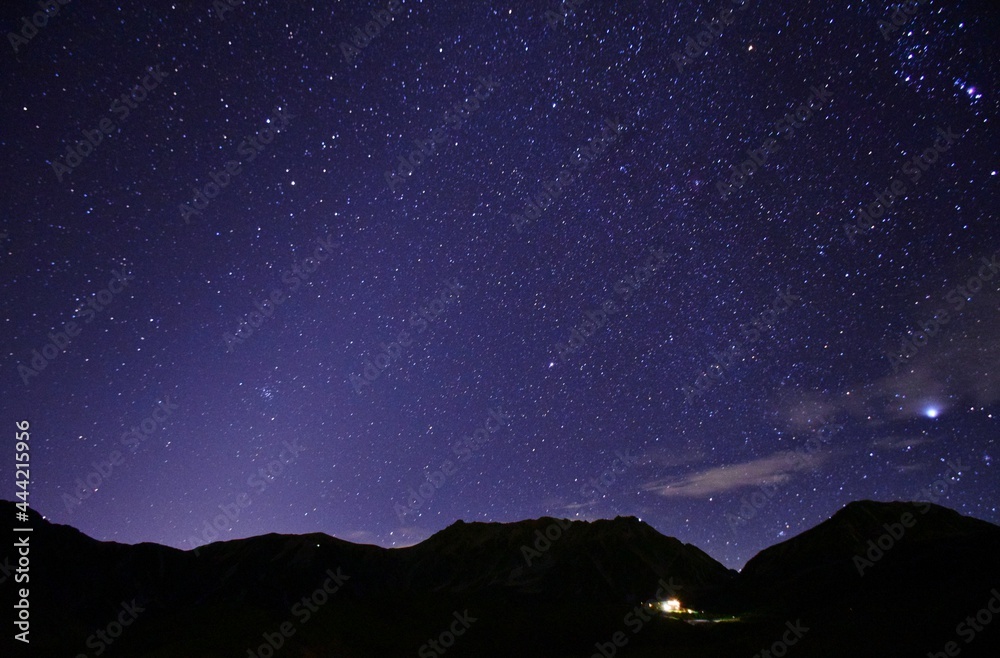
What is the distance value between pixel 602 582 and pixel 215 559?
157 ft

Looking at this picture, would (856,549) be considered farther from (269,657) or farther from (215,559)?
(215,559)

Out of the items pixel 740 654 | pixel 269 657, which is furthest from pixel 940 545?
pixel 269 657
